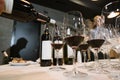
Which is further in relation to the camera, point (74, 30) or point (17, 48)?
point (17, 48)

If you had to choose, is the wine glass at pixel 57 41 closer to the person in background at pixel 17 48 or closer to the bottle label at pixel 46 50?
the bottle label at pixel 46 50

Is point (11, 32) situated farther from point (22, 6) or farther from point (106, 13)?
point (106, 13)

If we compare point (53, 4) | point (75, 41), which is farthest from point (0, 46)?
point (75, 41)

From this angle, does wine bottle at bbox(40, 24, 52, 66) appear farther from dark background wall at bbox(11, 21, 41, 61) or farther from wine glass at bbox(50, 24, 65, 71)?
dark background wall at bbox(11, 21, 41, 61)

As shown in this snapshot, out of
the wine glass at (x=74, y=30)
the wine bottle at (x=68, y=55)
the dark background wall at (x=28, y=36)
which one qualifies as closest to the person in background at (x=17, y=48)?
the dark background wall at (x=28, y=36)

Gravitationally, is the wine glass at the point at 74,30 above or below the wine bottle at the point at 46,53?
above

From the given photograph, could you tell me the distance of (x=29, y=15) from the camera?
971 mm

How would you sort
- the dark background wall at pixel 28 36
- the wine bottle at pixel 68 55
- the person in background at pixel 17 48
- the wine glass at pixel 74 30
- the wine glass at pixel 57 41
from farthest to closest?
the dark background wall at pixel 28 36 → the person in background at pixel 17 48 → the wine bottle at pixel 68 55 → the wine glass at pixel 57 41 → the wine glass at pixel 74 30

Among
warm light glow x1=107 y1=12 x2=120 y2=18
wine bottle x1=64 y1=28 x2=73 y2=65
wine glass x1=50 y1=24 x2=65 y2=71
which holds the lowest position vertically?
wine bottle x1=64 y1=28 x2=73 y2=65

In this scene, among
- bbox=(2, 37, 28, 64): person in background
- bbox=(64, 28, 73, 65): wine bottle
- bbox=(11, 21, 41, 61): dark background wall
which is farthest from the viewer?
bbox=(11, 21, 41, 61): dark background wall

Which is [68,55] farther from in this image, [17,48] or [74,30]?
[17,48]

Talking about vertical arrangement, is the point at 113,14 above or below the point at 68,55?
above

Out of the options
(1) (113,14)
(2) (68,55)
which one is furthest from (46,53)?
(1) (113,14)

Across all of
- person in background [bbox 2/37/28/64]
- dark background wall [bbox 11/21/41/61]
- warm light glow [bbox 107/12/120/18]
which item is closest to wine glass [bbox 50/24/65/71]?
warm light glow [bbox 107/12/120/18]
